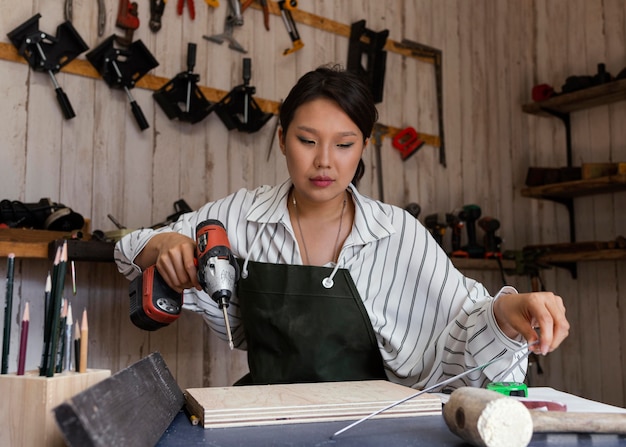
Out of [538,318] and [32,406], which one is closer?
[32,406]

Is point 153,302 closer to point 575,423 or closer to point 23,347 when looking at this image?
point 23,347

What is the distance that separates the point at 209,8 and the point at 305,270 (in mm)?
1797

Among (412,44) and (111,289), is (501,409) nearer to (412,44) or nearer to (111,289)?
(111,289)

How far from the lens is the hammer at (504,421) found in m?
0.80

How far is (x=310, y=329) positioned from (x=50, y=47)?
1601 mm

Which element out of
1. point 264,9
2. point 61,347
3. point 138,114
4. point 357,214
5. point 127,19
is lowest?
point 61,347

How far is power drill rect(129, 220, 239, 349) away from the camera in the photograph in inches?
55.6

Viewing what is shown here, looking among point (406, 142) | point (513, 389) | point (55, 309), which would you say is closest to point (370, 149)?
point (406, 142)

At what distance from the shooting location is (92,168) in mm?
2566

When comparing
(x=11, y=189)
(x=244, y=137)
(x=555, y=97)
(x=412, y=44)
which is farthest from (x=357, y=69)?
(x=11, y=189)

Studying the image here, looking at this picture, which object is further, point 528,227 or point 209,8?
point 528,227

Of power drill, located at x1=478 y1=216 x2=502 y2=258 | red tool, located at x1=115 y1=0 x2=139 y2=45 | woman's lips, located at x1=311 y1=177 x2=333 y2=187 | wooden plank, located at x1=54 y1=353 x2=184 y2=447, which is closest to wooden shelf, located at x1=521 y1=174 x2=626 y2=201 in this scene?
power drill, located at x1=478 y1=216 x2=502 y2=258

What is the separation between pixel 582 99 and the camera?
3648mm

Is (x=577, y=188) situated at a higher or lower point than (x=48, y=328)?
higher
